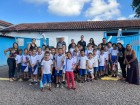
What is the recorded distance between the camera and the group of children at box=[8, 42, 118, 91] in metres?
8.20

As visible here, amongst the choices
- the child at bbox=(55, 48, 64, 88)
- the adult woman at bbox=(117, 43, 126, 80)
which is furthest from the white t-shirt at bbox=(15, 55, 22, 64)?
the adult woman at bbox=(117, 43, 126, 80)

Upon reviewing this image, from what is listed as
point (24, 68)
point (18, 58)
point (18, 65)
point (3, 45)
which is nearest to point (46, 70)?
point (24, 68)

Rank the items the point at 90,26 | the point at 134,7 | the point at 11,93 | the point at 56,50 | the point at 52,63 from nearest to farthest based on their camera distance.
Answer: the point at 11,93, the point at 52,63, the point at 56,50, the point at 90,26, the point at 134,7

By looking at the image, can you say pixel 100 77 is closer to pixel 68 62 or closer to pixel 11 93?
pixel 68 62

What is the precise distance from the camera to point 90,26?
2156cm

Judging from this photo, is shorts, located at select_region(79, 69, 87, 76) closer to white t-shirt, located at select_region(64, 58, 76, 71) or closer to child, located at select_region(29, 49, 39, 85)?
white t-shirt, located at select_region(64, 58, 76, 71)

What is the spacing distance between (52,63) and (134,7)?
82.4ft

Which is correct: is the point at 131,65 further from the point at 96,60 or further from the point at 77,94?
the point at 77,94

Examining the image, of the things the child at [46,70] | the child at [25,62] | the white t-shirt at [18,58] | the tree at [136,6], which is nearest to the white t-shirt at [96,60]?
the child at [46,70]

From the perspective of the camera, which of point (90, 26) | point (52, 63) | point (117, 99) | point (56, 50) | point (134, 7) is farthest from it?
point (134, 7)

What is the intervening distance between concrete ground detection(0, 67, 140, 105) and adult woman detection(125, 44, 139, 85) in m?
0.39

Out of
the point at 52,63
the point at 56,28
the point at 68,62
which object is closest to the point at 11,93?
the point at 52,63

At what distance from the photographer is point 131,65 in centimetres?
909

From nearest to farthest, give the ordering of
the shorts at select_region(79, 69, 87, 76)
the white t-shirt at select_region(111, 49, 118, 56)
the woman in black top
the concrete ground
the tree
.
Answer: the concrete ground, the shorts at select_region(79, 69, 87, 76), the woman in black top, the white t-shirt at select_region(111, 49, 118, 56), the tree
